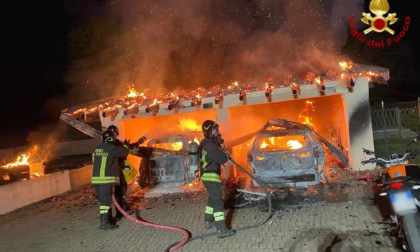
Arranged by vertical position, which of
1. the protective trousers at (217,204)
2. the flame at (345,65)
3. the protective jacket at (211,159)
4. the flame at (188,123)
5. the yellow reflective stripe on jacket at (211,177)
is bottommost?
the protective trousers at (217,204)

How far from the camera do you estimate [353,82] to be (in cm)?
980

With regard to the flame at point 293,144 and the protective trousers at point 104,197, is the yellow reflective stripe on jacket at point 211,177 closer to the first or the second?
the protective trousers at point 104,197

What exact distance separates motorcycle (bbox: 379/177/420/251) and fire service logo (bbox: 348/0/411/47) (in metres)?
13.0

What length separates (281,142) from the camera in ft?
33.1

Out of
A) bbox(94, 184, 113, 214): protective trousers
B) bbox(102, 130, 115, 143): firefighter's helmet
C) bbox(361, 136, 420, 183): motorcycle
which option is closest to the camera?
bbox(361, 136, 420, 183): motorcycle

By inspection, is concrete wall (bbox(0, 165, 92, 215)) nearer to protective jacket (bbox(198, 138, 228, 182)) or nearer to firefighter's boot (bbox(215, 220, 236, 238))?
protective jacket (bbox(198, 138, 228, 182))

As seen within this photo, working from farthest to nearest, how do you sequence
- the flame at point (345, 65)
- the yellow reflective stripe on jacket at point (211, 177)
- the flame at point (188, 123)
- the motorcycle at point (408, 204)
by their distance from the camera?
the flame at point (188, 123), the flame at point (345, 65), the yellow reflective stripe on jacket at point (211, 177), the motorcycle at point (408, 204)

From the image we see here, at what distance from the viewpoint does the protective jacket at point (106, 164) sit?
700cm

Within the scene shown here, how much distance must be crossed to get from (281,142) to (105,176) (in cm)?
508

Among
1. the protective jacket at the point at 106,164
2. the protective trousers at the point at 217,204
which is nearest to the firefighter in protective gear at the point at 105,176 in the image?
the protective jacket at the point at 106,164

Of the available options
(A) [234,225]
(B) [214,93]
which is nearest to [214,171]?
(A) [234,225]

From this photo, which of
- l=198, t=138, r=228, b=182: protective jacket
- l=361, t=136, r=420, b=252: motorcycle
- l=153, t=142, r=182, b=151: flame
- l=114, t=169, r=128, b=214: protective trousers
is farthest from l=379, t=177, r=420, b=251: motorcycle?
l=153, t=142, r=182, b=151: flame

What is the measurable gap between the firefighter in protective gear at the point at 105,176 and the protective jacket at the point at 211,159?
1987 mm

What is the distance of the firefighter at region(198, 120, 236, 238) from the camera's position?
5902mm
